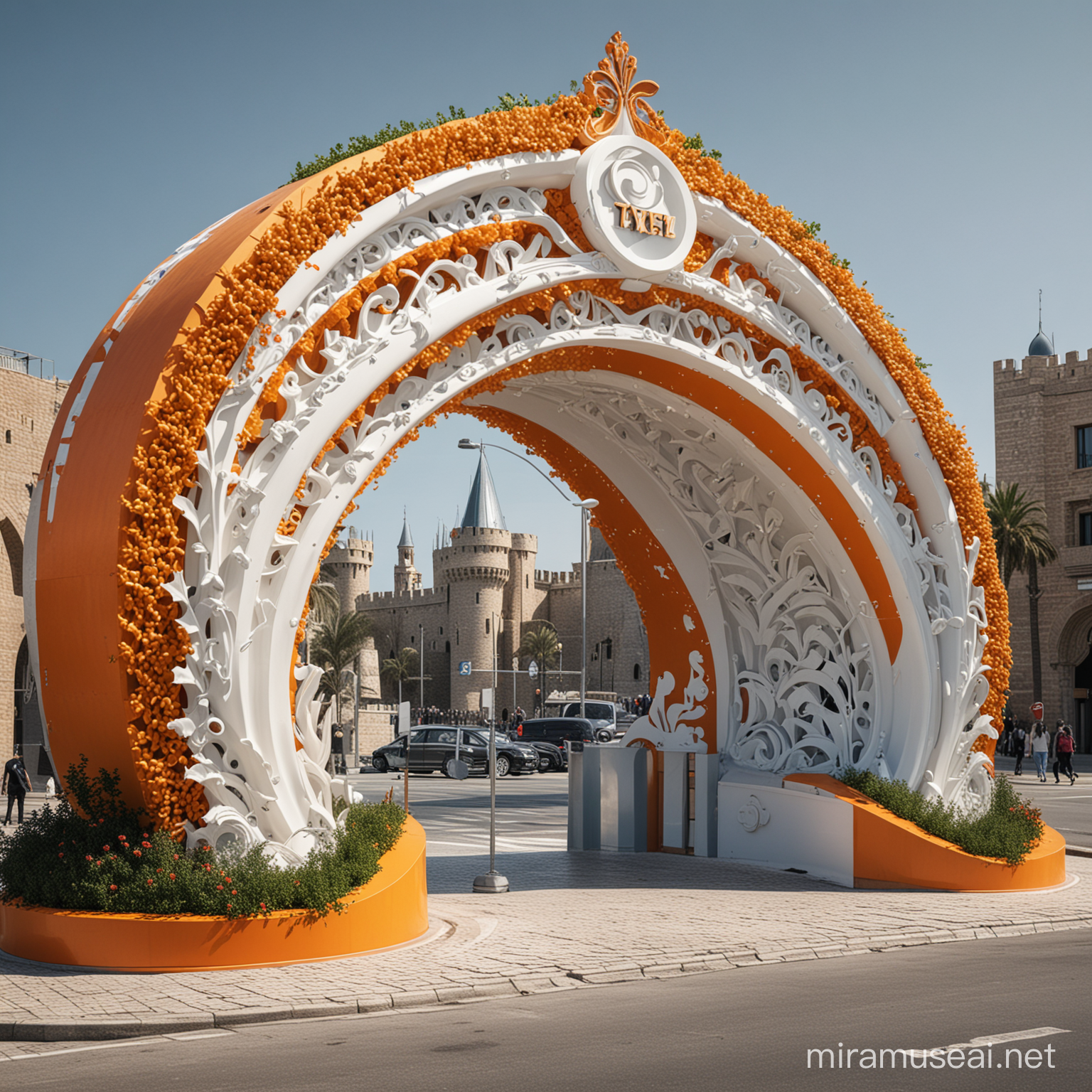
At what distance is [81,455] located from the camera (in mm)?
9594

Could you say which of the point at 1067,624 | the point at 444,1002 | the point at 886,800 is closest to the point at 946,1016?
the point at 444,1002

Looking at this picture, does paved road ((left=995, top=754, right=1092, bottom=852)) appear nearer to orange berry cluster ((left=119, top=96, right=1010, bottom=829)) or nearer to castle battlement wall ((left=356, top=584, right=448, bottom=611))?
orange berry cluster ((left=119, top=96, right=1010, bottom=829))

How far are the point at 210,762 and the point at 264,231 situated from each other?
13.2 ft

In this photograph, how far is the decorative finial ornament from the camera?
38.8 feet

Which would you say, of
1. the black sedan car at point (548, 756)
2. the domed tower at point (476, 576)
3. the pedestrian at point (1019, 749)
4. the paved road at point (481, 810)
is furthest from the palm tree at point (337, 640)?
the domed tower at point (476, 576)

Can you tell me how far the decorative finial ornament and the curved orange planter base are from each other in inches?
286

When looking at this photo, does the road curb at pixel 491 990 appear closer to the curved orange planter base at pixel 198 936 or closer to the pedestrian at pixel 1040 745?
the curved orange planter base at pixel 198 936

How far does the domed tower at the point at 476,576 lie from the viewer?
272 feet

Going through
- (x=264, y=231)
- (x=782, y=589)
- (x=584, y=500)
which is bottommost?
(x=782, y=589)

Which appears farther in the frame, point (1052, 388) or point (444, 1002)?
point (1052, 388)

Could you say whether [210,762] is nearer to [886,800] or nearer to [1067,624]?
[886,800]

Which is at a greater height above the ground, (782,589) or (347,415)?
(347,415)

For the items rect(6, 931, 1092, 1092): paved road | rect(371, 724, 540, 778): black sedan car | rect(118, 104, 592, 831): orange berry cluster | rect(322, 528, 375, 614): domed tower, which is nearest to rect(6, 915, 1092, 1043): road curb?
rect(6, 931, 1092, 1092): paved road

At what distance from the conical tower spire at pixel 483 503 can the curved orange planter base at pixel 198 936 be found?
249 feet
